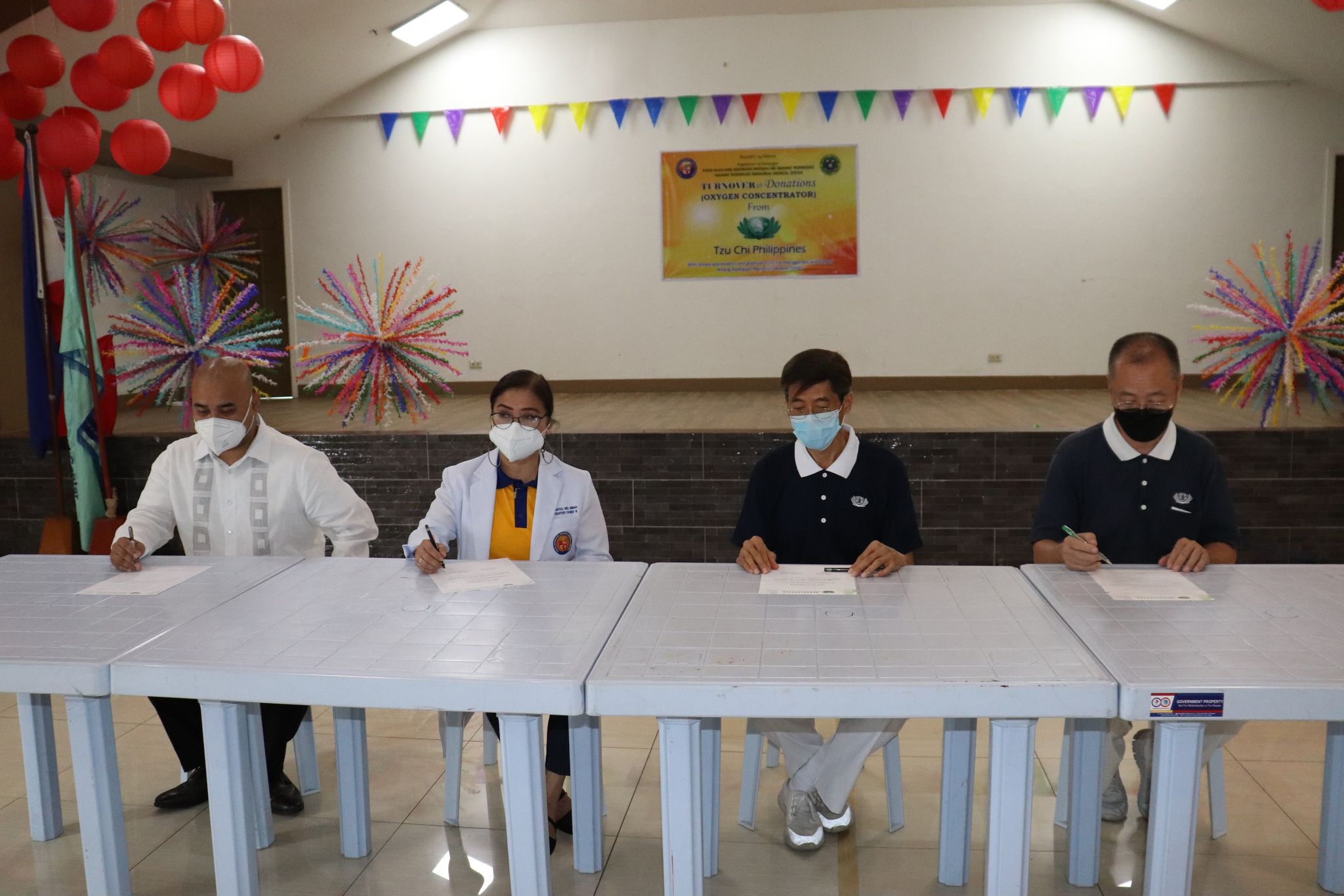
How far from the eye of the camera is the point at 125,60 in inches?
169

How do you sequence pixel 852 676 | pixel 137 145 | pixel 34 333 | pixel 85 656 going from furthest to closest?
1. pixel 137 145
2. pixel 34 333
3. pixel 85 656
4. pixel 852 676

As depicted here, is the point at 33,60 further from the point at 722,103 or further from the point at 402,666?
the point at 722,103

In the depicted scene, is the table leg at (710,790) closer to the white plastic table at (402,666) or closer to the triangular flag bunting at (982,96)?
the white plastic table at (402,666)

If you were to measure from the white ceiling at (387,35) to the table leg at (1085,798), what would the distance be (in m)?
6.34

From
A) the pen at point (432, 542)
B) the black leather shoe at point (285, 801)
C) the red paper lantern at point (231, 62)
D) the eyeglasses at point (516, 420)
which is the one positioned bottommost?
the black leather shoe at point (285, 801)

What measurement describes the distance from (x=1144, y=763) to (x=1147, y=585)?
64 centimetres

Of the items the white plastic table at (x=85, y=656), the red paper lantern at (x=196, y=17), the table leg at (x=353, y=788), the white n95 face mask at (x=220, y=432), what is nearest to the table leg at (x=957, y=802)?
the table leg at (x=353, y=788)

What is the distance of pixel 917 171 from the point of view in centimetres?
842

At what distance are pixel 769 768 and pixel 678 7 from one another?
702 centimetres

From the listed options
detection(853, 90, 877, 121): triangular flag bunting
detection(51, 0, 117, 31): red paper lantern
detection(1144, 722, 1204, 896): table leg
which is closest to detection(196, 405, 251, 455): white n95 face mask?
detection(1144, 722, 1204, 896): table leg

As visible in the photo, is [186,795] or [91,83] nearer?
[186,795]

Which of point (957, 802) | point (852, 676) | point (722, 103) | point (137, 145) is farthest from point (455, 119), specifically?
point (852, 676)

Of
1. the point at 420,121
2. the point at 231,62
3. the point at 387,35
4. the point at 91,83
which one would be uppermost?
the point at 387,35

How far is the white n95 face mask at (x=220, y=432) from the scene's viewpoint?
259cm
